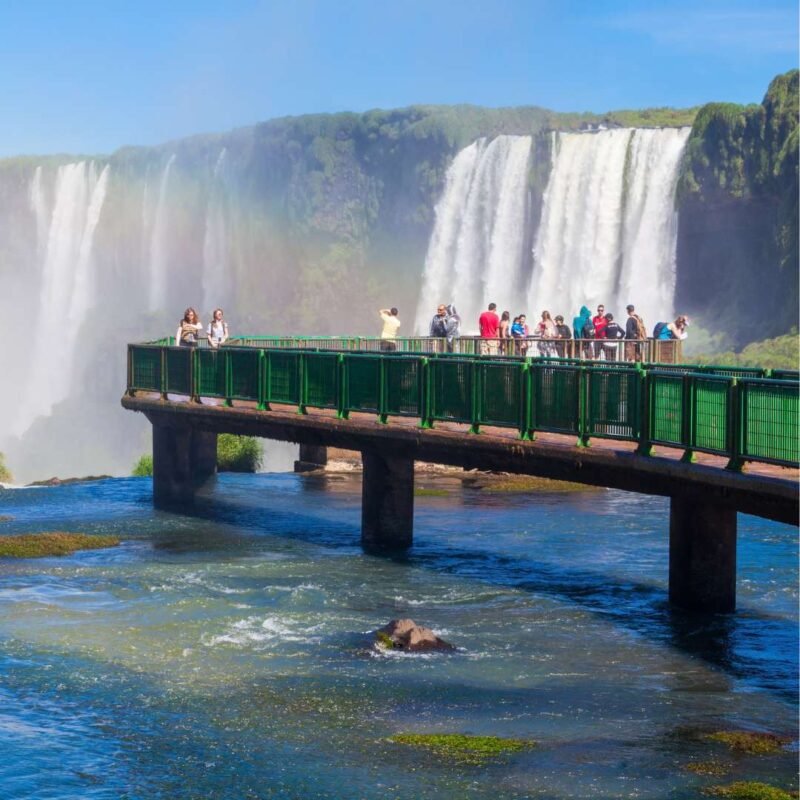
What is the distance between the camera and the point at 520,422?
80.9 ft

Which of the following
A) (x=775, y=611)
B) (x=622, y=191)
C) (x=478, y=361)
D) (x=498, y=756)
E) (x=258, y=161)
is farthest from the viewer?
(x=258, y=161)

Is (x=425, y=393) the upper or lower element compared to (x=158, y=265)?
lower

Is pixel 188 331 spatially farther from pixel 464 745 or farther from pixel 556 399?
pixel 464 745

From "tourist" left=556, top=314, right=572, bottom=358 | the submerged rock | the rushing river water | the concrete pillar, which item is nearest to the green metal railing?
the rushing river water

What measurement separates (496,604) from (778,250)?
54.4m

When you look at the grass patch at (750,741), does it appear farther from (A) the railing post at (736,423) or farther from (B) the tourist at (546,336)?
(B) the tourist at (546,336)

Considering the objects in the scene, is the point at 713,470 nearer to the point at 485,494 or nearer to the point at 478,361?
the point at 478,361

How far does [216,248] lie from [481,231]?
43088 millimetres

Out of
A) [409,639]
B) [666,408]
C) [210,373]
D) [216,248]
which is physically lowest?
[409,639]

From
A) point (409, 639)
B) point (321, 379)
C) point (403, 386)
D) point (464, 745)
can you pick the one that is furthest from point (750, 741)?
point (321, 379)

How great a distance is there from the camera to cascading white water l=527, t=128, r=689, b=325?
2844 inches

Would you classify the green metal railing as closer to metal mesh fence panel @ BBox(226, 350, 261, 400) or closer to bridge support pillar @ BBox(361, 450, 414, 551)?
metal mesh fence panel @ BBox(226, 350, 261, 400)

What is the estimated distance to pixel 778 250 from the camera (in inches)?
2970

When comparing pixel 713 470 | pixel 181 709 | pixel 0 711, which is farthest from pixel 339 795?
pixel 713 470
